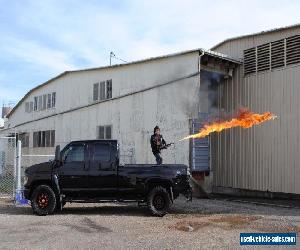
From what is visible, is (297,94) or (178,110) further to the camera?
(178,110)

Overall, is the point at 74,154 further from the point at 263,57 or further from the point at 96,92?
the point at 96,92

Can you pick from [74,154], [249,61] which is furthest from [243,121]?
[74,154]

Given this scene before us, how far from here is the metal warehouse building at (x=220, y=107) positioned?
1733 cm

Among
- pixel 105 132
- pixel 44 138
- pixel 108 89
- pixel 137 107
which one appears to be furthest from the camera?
pixel 44 138

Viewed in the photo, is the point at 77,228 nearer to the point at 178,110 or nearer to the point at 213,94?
the point at 178,110

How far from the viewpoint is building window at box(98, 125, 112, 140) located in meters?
22.3

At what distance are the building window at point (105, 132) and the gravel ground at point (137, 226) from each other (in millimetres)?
7850

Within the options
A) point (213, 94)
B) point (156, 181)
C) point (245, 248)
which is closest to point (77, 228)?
point (156, 181)

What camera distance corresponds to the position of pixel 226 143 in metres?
20.1

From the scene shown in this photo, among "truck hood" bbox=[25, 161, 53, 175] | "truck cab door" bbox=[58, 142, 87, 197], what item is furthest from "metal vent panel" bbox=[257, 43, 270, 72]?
"truck hood" bbox=[25, 161, 53, 175]

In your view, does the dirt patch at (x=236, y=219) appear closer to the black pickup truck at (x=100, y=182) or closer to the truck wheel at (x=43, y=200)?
the black pickup truck at (x=100, y=182)

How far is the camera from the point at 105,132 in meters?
22.6

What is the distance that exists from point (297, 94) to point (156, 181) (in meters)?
7.18

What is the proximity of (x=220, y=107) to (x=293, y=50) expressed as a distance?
446 cm
